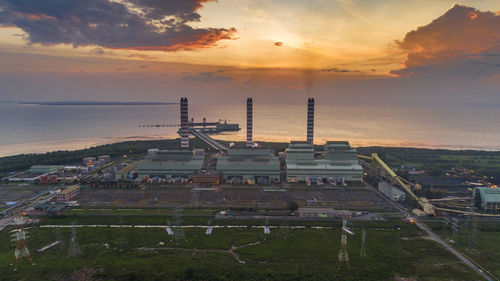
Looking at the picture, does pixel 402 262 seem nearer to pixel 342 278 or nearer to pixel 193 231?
pixel 342 278

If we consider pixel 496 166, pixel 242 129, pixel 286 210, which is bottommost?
pixel 286 210

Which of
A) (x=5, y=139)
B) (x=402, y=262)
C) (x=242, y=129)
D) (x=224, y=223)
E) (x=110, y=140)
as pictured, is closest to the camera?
(x=402, y=262)

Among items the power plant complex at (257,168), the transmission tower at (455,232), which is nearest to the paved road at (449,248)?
the transmission tower at (455,232)

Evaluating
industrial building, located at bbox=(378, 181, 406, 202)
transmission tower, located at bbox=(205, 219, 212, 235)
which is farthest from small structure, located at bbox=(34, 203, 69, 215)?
industrial building, located at bbox=(378, 181, 406, 202)

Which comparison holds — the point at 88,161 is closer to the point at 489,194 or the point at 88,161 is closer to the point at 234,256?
the point at 234,256

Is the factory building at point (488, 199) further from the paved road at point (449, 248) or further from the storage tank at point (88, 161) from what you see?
the storage tank at point (88, 161)

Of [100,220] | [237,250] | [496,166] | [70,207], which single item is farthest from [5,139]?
[496,166]

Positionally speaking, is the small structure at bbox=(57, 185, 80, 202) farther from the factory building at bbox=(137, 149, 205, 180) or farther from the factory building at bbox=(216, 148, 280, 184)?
the factory building at bbox=(216, 148, 280, 184)

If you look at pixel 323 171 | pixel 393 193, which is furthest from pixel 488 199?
pixel 323 171
